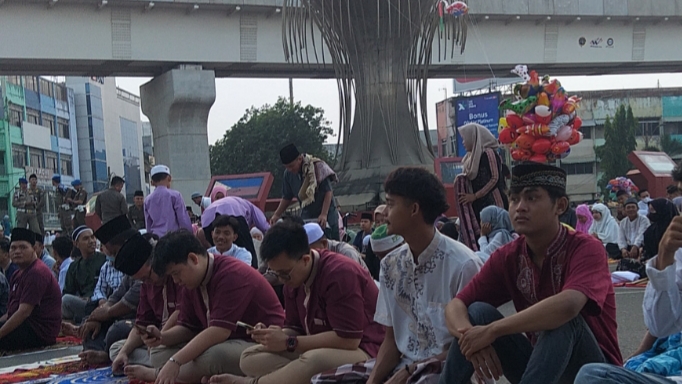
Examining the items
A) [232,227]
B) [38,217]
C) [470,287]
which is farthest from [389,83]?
[470,287]

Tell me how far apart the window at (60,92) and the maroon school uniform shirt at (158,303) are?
50.6 meters

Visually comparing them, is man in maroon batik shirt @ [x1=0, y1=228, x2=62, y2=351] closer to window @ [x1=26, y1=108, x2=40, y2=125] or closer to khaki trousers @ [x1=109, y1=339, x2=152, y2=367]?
khaki trousers @ [x1=109, y1=339, x2=152, y2=367]

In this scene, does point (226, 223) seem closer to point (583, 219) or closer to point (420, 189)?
point (420, 189)

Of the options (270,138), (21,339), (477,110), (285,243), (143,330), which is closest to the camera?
(285,243)

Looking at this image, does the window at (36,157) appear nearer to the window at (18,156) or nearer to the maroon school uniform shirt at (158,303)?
the window at (18,156)

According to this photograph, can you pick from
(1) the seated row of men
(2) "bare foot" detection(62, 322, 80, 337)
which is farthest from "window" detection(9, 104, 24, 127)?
(1) the seated row of men

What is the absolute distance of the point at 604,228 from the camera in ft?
40.5

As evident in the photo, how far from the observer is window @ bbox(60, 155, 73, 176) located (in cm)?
5286

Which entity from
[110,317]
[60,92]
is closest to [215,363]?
[110,317]

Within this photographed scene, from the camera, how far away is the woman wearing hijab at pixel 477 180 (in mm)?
7047

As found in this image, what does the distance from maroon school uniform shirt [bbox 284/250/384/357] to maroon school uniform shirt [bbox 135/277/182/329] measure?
114cm

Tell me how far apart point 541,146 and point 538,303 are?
2.94 m

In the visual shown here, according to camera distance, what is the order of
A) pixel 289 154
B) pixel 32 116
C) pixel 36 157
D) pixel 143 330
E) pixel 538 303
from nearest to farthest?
pixel 538 303 < pixel 143 330 < pixel 289 154 < pixel 32 116 < pixel 36 157

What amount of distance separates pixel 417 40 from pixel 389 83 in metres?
1.16
